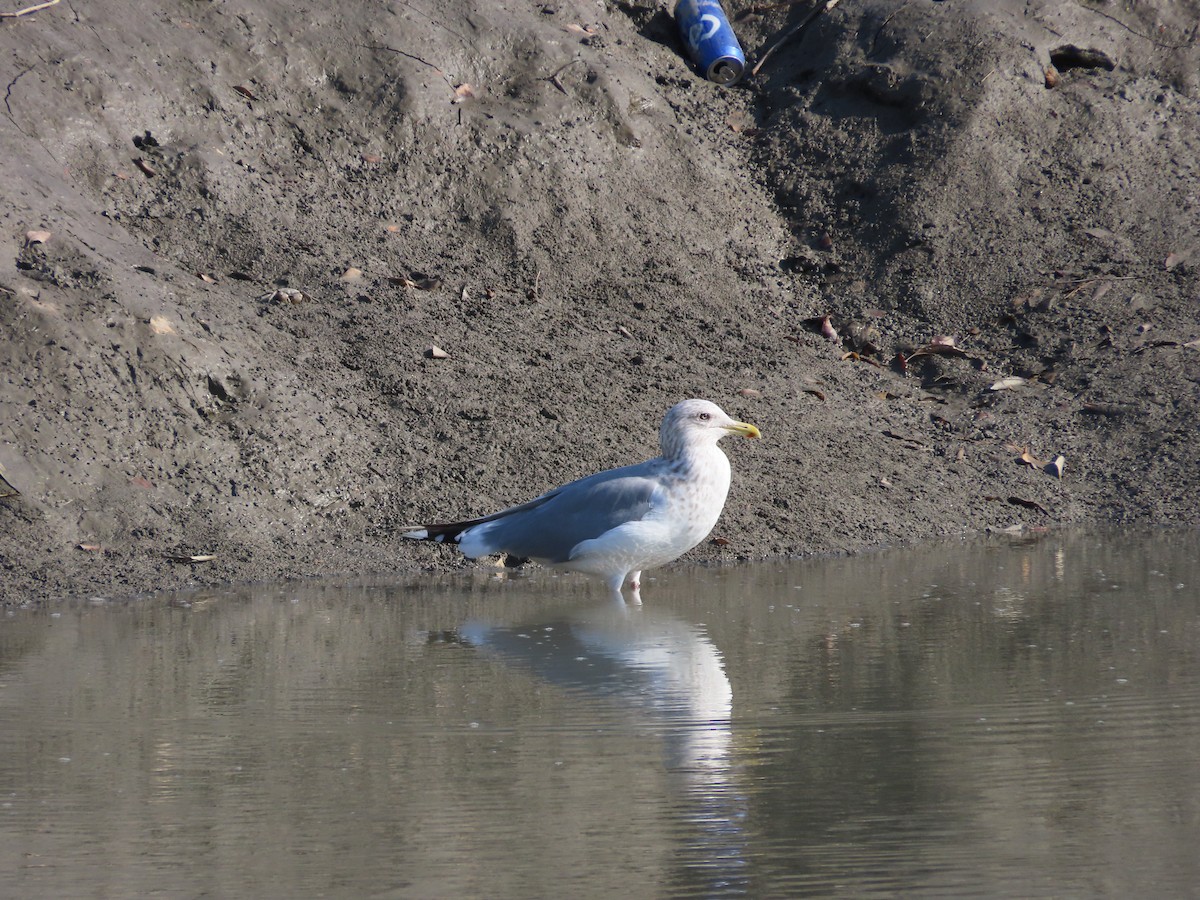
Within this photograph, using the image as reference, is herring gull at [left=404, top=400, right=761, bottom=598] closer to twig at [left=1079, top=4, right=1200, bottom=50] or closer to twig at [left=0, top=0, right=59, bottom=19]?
twig at [left=0, top=0, right=59, bottom=19]

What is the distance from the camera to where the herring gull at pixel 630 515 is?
6.81 m

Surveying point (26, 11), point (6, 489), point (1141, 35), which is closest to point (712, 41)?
point (1141, 35)

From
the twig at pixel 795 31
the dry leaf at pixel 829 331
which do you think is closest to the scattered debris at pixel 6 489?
the dry leaf at pixel 829 331

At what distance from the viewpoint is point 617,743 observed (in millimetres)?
4223

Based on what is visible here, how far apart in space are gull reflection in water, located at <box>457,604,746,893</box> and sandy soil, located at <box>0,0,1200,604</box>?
181 centimetres

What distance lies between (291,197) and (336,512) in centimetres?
331

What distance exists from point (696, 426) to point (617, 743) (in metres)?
3.13

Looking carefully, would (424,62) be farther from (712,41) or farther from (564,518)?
(564,518)

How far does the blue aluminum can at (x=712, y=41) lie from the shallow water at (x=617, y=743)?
278 inches

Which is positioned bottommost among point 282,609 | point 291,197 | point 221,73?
point 282,609

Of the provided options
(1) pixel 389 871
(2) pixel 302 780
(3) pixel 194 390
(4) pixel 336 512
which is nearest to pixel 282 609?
(4) pixel 336 512

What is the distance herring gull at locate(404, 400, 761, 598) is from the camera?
681 cm

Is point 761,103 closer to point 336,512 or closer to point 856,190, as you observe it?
point 856,190

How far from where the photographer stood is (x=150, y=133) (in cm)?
1021
